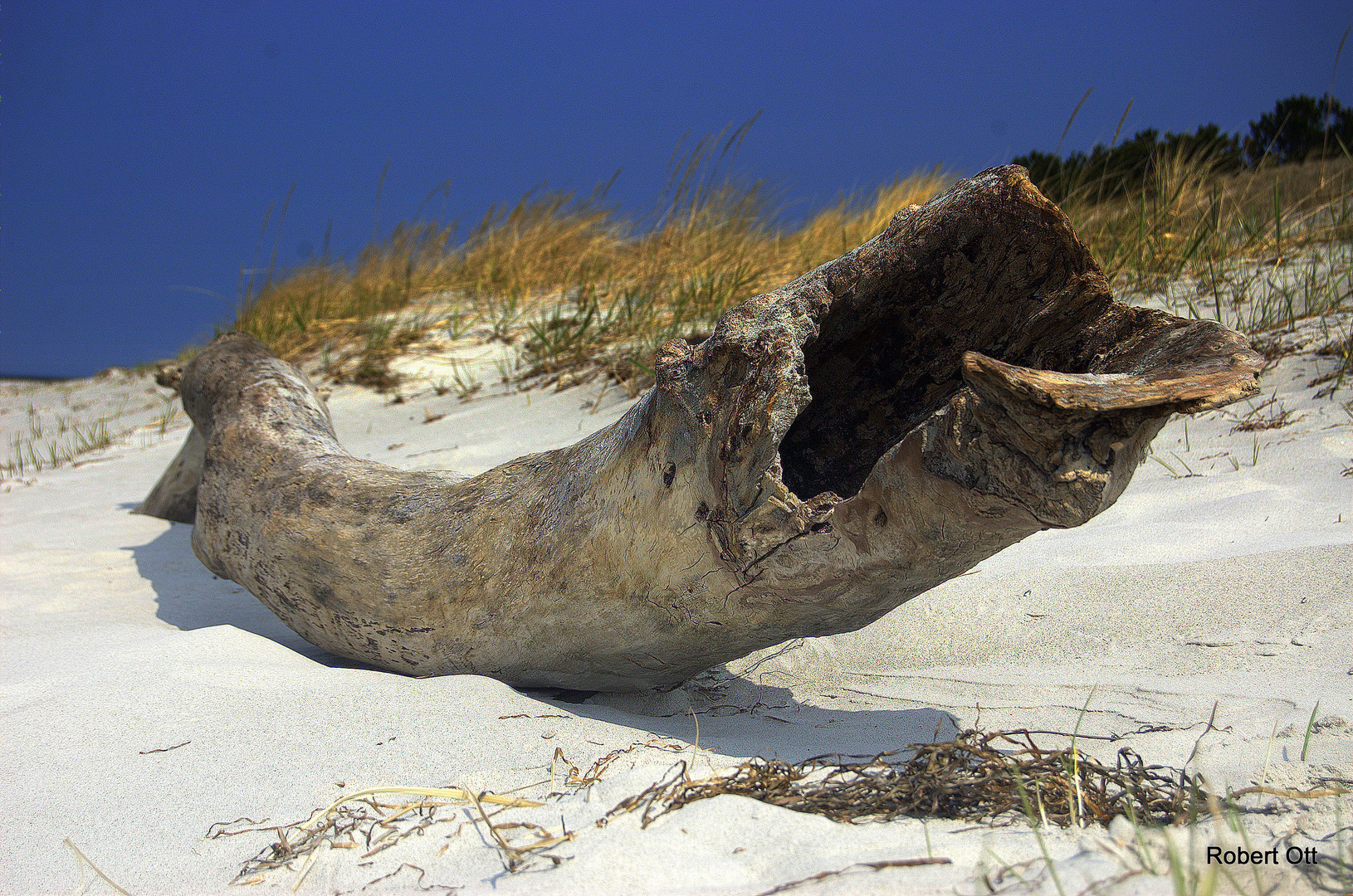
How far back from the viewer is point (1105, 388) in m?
1.23

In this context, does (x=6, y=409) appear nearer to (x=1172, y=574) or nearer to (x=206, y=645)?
(x=206, y=645)

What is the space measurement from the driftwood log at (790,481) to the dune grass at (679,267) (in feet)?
7.82

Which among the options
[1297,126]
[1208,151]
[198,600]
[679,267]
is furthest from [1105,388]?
[1297,126]

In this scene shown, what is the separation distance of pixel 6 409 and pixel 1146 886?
12.6m

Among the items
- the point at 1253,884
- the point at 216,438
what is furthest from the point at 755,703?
the point at 216,438

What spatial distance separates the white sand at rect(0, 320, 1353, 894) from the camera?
1.15 metres

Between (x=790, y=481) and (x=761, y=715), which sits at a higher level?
(x=790, y=481)

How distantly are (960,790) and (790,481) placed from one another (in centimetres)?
100

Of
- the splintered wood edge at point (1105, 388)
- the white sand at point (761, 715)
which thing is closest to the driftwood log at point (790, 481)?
the splintered wood edge at point (1105, 388)

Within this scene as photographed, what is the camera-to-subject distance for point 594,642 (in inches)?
75.1

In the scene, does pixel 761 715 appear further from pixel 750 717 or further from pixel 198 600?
pixel 198 600

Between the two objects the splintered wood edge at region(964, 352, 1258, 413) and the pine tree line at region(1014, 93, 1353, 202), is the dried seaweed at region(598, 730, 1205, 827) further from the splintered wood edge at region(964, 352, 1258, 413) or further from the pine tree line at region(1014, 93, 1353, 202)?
the pine tree line at region(1014, 93, 1353, 202)

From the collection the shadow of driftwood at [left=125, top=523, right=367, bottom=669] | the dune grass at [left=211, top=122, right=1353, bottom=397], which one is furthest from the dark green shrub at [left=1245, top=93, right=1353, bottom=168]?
the shadow of driftwood at [left=125, top=523, right=367, bottom=669]

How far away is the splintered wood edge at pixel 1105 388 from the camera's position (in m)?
1.19
